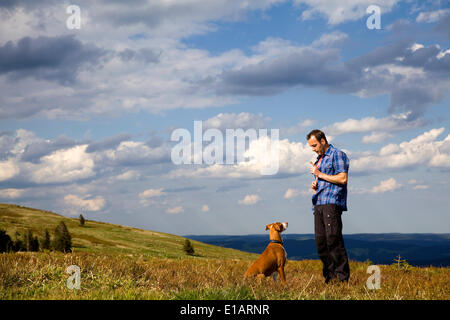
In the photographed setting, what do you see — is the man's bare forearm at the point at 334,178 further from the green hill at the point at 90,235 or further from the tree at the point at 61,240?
the green hill at the point at 90,235

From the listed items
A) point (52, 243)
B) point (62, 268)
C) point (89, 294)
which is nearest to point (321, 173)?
point (89, 294)

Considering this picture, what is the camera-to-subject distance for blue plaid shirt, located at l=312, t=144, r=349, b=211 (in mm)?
8570

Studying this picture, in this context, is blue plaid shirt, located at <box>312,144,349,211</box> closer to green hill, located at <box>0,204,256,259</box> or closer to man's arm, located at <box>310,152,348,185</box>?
man's arm, located at <box>310,152,348,185</box>

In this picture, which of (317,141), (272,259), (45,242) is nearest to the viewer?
(272,259)

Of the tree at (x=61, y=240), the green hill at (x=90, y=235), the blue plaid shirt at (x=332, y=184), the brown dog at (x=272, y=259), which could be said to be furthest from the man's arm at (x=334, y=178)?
the green hill at (x=90, y=235)

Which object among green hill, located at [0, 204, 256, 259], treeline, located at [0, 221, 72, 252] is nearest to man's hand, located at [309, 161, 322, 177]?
treeline, located at [0, 221, 72, 252]

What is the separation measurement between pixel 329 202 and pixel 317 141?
1325 millimetres

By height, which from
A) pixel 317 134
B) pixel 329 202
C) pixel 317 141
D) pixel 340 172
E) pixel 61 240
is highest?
pixel 317 134

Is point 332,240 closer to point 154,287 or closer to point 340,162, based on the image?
point 340,162

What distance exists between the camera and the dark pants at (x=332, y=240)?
27.8 feet

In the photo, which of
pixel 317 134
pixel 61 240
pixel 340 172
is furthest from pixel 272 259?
pixel 61 240

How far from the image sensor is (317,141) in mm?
8750
